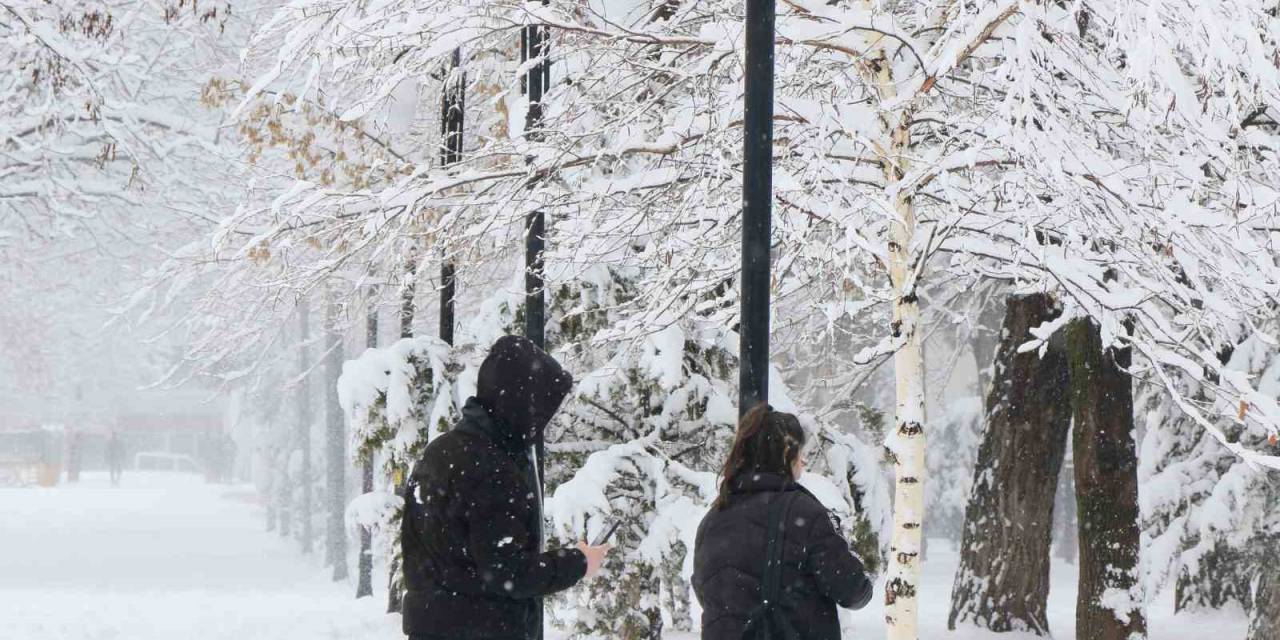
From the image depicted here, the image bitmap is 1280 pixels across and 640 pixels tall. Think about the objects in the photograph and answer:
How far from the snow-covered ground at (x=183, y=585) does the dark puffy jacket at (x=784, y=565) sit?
32.2 feet

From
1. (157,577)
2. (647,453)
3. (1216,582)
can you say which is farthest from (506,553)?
(157,577)

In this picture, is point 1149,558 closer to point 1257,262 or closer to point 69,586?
point 1257,262

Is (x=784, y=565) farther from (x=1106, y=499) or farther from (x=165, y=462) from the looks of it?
(x=165, y=462)

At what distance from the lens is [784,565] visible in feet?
14.2

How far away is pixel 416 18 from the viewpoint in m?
8.28

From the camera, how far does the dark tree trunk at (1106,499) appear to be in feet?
39.6

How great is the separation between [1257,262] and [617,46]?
3521 mm

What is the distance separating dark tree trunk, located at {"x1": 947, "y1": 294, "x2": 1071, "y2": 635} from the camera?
14.3 m

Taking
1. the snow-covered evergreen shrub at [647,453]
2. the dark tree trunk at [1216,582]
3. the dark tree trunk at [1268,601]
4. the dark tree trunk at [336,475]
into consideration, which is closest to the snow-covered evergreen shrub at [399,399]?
the snow-covered evergreen shrub at [647,453]

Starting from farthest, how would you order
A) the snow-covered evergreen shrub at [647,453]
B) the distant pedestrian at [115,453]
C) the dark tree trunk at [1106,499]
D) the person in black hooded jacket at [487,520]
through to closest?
the distant pedestrian at [115,453], the dark tree trunk at [1106,499], the snow-covered evergreen shrub at [647,453], the person in black hooded jacket at [487,520]

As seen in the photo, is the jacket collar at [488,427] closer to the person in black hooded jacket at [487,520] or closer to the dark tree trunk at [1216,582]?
the person in black hooded jacket at [487,520]

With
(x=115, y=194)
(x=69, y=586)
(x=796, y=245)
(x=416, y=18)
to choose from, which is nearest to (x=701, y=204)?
(x=796, y=245)

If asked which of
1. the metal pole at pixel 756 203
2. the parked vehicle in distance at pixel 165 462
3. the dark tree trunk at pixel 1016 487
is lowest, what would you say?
the parked vehicle in distance at pixel 165 462

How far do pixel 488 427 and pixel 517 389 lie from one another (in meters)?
0.14
